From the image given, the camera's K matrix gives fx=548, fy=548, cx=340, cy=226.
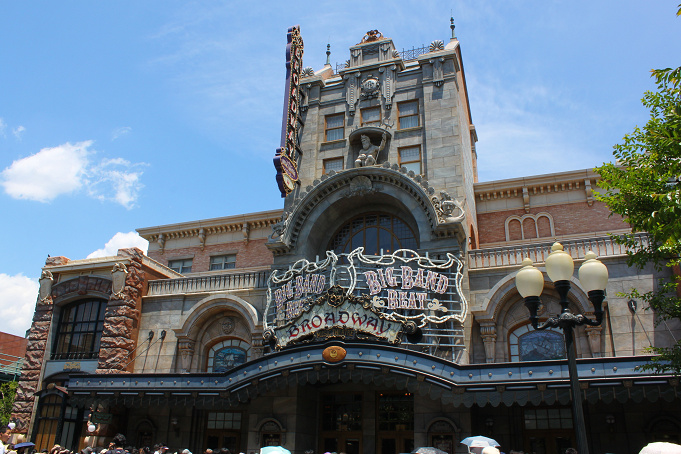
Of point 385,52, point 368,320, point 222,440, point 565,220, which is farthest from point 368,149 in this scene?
point 222,440

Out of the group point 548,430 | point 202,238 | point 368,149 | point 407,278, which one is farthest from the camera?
point 202,238

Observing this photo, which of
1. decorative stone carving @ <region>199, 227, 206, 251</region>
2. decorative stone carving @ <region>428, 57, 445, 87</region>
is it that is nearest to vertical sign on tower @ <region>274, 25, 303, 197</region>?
decorative stone carving @ <region>428, 57, 445, 87</region>

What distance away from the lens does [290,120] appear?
2591 centimetres

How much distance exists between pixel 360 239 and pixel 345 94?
7.63 meters

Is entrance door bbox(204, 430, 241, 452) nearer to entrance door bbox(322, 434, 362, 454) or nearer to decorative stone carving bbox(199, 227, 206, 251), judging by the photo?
entrance door bbox(322, 434, 362, 454)

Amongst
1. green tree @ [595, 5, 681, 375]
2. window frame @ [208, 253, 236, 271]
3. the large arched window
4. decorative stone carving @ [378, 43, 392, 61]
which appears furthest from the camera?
window frame @ [208, 253, 236, 271]

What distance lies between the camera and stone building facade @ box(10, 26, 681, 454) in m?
17.7

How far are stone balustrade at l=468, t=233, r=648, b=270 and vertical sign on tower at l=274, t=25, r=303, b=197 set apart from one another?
863 cm

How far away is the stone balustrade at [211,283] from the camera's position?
972 inches

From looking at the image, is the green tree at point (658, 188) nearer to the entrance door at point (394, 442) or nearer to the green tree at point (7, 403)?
the entrance door at point (394, 442)

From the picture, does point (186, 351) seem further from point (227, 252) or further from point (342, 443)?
point (227, 252)

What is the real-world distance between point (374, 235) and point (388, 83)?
767 cm

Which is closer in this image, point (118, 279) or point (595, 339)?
point (595, 339)

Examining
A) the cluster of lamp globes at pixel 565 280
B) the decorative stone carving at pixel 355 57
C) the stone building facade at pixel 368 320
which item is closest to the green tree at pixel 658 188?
the stone building facade at pixel 368 320
